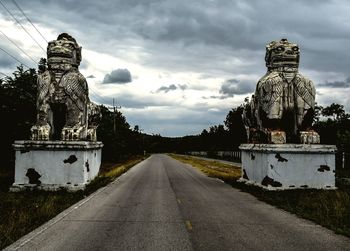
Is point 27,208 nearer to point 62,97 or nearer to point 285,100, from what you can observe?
point 62,97

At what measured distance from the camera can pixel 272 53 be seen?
18.5 m

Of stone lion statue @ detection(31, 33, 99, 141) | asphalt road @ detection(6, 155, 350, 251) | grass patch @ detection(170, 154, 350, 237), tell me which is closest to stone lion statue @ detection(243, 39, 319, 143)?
grass patch @ detection(170, 154, 350, 237)

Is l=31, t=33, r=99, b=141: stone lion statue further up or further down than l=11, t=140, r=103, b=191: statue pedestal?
further up

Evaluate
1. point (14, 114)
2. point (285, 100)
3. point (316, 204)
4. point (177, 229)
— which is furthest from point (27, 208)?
point (14, 114)

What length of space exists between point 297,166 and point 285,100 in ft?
9.01

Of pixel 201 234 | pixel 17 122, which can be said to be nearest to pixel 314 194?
pixel 201 234

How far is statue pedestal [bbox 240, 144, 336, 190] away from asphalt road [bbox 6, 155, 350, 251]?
304cm

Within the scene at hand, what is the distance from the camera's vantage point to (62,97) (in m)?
17.3

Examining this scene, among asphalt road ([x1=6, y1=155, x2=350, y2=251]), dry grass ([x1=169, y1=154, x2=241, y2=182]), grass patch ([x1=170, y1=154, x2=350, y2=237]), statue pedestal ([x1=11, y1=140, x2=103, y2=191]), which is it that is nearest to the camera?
asphalt road ([x1=6, y1=155, x2=350, y2=251])

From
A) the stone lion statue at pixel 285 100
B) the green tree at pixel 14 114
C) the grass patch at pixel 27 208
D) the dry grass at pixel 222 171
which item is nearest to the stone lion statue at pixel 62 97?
the grass patch at pixel 27 208

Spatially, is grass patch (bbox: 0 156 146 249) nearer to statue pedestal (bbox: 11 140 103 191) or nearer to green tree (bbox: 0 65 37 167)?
statue pedestal (bbox: 11 140 103 191)

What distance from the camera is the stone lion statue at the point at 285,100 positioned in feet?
57.8

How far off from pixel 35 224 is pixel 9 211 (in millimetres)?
1943

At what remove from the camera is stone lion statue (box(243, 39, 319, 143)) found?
17609 mm
